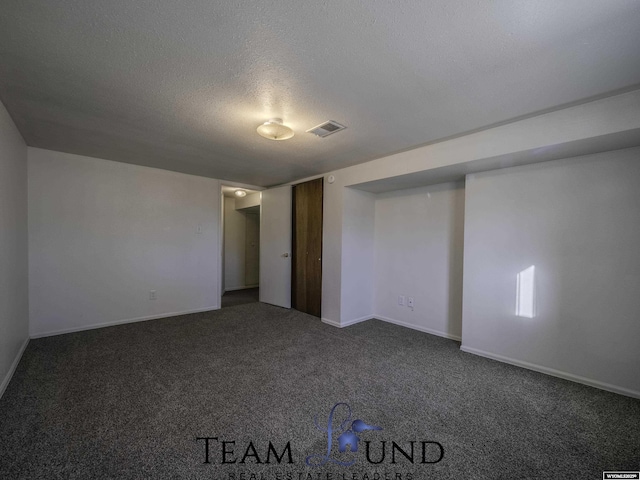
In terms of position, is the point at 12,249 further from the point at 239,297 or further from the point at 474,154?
the point at 474,154

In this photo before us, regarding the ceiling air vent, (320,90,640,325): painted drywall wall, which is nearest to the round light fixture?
the ceiling air vent

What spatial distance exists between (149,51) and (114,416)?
2.32 metres

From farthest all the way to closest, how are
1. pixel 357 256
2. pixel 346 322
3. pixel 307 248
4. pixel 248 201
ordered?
pixel 248 201 → pixel 307 248 → pixel 357 256 → pixel 346 322

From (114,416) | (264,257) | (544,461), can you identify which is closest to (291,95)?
(114,416)

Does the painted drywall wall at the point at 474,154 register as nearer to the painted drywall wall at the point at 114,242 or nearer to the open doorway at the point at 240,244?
the painted drywall wall at the point at 114,242

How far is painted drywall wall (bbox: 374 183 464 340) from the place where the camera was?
3412mm

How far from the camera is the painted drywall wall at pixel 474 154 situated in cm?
196

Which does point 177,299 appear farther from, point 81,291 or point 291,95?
point 291,95

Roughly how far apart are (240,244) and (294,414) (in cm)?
552

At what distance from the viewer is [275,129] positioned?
7.63 feet

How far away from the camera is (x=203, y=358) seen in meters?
2.74

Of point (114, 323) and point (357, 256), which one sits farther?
point (357, 256)

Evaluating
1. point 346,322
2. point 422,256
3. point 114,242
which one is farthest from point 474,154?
point 114,242

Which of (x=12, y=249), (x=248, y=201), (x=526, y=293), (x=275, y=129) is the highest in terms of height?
(x=275, y=129)
